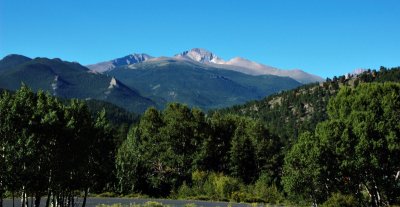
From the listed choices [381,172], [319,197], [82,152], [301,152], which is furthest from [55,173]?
[381,172]

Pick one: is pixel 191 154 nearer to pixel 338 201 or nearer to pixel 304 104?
pixel 338 201

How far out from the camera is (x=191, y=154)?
77812mm

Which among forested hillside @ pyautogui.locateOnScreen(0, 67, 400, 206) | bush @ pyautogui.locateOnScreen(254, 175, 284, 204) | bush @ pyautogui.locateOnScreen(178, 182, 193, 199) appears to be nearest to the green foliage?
forested hillside @ pyautogui.locateOnScreen(0, 67, 400, 206)

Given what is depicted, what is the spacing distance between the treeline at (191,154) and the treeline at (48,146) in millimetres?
36188

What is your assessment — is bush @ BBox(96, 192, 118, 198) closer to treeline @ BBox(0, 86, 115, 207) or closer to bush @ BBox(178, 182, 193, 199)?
bush @ BBox(178, 182, 193, 199)

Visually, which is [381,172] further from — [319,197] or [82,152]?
[82,152]

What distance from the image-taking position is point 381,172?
49031 millimetres

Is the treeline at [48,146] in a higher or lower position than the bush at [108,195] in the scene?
higher

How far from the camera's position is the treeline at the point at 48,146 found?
1115 inches

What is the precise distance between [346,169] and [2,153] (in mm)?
33344

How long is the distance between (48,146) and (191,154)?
47.3 m

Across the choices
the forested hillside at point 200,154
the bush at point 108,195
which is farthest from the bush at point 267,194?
the bush at point 108,195

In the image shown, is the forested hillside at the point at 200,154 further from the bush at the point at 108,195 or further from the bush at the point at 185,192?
the bush at the point at 108,195

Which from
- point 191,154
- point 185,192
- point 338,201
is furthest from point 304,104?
point 338,201
